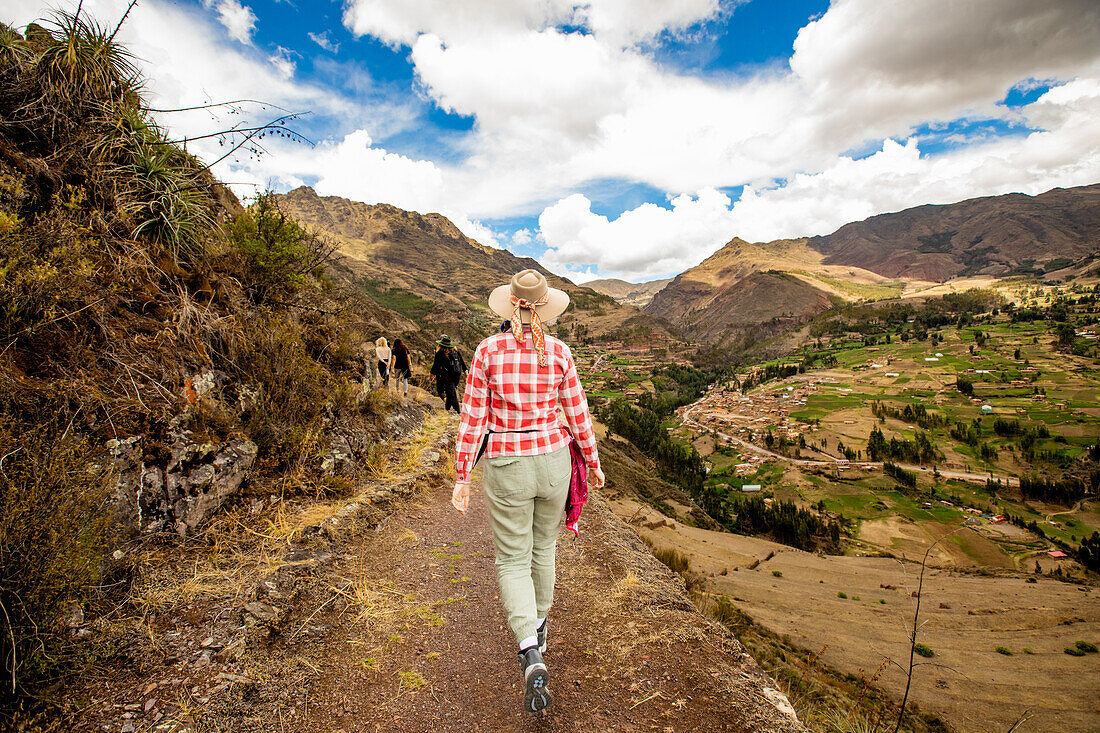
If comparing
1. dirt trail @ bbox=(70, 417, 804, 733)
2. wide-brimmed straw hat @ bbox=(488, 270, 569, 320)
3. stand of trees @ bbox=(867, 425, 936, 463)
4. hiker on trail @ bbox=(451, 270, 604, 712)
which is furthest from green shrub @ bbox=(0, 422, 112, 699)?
stand of trees @ bbox=(867, 425, 936, 463)

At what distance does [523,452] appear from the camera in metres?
2.69

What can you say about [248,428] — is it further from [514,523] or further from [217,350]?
[514,523]

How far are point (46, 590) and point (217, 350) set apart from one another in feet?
9.99

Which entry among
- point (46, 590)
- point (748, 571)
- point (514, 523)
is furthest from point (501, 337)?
point (748, 571)

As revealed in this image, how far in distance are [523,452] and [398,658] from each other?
2.20 meters

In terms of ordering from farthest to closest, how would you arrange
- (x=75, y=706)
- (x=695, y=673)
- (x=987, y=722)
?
(x=987, y=722)
(x=695, y=673)
(x=75, y=706)

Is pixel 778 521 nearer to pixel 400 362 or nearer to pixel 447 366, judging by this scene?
pixel 447 366

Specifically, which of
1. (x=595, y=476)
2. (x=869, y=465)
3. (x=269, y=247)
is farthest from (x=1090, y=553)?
(x=269, y=247)

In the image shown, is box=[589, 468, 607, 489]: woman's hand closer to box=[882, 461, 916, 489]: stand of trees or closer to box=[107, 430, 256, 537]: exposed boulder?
box=[107, 430, 256, 537]: exposed boulder

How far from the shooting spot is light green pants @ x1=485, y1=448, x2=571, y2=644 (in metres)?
2.66

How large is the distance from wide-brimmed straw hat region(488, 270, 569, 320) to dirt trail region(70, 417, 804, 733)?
2855mm

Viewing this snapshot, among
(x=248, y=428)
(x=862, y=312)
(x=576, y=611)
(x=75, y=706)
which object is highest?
(x=862, y=312)

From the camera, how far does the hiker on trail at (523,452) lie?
8.75ft

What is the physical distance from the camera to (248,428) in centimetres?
461
